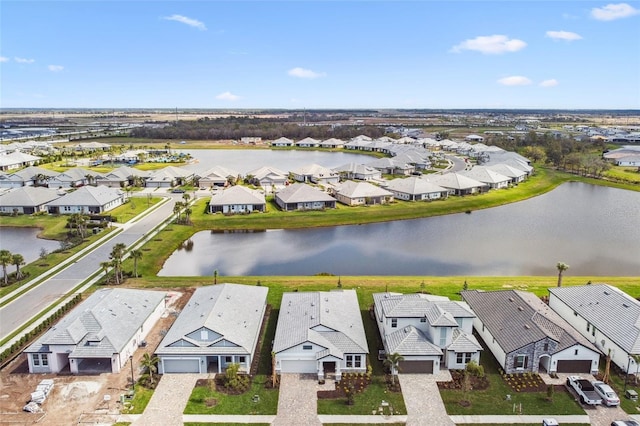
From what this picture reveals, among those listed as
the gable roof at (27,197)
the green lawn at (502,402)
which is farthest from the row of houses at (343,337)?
the gable roof at (27,197)

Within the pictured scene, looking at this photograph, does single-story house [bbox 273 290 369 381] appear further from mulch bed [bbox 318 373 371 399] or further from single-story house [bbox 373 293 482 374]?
single-story house [bbox 373 293 482 374]

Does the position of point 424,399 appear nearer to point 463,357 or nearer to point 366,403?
point 366,403

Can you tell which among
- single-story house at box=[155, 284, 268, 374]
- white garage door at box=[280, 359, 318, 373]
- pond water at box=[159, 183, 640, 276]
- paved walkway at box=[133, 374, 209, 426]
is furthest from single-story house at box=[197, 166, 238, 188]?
white garage door at box=[280, 359, 318, 373]

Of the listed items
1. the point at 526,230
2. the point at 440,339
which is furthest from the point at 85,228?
the point at 526,230

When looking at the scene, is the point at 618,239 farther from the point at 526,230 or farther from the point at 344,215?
the point at 344,215

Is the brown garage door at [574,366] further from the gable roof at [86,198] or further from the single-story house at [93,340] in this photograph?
the gable roof at [86,198]

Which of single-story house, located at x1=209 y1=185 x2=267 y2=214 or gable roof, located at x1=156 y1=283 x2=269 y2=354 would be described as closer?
gable roof, located at x1=156 y1=283 x2=269 y2=354
